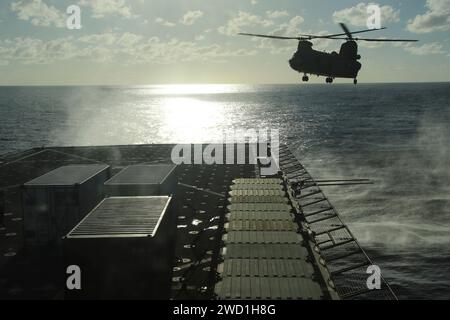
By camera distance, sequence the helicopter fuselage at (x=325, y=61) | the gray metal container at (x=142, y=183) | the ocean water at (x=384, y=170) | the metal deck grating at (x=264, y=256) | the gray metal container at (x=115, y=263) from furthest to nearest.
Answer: the ocean water at (x=384, y=170) → the helicopter fuselage at (x=325, y=61) → the gray metal container at (x=142, y=183) → the gray metal container at (x=115, y=263) → the metal deck grating at (x=264, y=256)

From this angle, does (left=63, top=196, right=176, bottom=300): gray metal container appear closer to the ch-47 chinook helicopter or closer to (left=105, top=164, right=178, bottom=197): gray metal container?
(left=105, top=164, right=178, bottom=197): gray metal container

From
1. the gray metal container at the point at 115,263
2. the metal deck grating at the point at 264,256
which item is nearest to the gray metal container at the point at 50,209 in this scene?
the gray metal container at the point at 115,263

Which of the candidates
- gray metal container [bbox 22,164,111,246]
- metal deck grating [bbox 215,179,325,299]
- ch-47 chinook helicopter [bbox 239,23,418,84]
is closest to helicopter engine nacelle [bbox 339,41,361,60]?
ch-47 chinook helicopter [bbox 239,23,418,84]

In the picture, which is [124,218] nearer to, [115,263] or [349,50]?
[115,263]

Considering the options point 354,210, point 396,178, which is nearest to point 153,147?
point 354,210

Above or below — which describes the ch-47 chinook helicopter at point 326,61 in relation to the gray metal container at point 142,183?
above

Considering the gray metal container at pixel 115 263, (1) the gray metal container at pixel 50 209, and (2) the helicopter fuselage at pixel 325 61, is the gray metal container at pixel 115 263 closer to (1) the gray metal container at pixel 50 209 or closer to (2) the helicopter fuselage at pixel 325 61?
(1) the gray metal container at pixel 50 209

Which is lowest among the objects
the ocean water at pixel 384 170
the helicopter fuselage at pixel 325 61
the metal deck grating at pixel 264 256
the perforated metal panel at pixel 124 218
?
the ocean water at pixel 384 170
